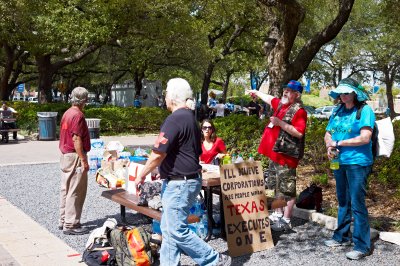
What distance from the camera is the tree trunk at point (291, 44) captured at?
32.3ft

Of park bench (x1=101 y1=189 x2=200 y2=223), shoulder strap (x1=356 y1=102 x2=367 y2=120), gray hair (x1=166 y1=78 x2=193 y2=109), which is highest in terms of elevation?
gray hair (x1=166 y1=78 x2=193 y2=109)

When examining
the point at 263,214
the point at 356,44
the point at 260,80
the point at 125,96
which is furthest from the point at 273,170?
the point at 260,80

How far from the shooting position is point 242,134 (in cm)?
994

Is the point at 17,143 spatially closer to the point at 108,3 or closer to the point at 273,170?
the point at 108,3

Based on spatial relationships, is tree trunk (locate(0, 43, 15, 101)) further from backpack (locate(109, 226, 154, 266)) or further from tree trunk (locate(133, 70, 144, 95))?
backpack (locate(109, 226, 154, 266))

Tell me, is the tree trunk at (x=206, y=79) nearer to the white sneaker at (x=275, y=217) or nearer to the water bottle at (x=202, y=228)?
the white sneaker at (x=275, y=217)

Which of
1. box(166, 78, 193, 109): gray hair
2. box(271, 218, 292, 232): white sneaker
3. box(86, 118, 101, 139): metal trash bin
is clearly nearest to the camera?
box(166, 78, 193, 109): gray hair

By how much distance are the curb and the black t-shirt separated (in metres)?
2.62

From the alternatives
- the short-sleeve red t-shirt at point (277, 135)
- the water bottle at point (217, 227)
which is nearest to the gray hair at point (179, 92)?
the short-sleeve red t-shirt at point (277, 135)

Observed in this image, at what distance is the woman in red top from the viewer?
6.92 m

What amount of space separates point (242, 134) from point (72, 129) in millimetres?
4928

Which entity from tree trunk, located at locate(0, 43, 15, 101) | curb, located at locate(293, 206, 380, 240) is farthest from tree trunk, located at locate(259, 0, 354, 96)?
tree trunk, located at locate(0, 43, 15, 101)

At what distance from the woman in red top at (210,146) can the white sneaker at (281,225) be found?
1389mm

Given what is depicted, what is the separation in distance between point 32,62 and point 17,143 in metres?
18.2
